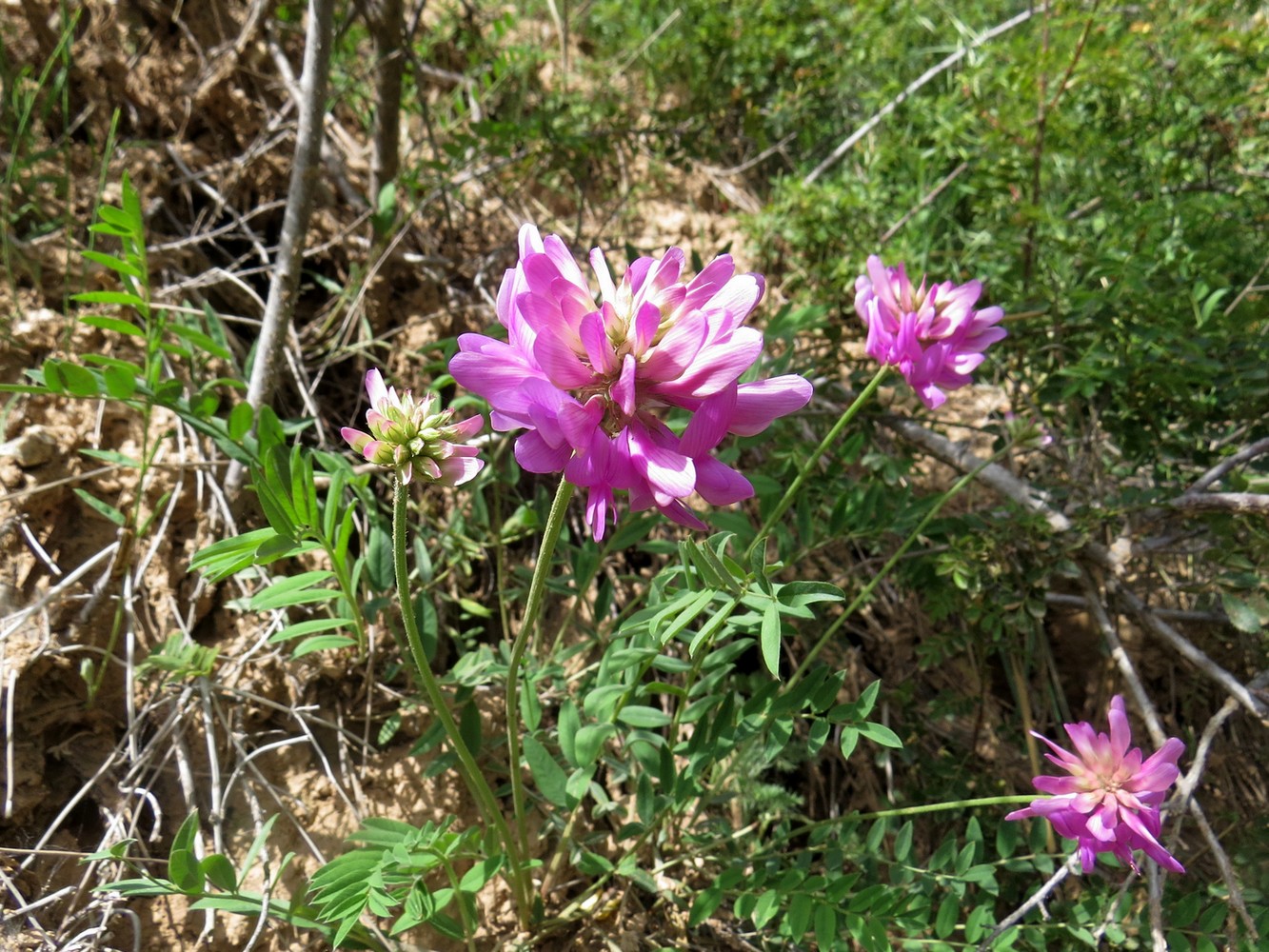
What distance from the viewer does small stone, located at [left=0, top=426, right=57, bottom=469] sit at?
190 centimetres

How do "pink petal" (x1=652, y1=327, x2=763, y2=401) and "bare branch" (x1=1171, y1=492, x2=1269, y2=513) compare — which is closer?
"pink petal" (x1=652, y1=327, x2=763, y2=401)

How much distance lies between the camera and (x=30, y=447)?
6.32 feet

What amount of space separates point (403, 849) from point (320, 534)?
0.57 m

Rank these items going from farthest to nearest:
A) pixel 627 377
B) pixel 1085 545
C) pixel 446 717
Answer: pixel 1085 545 → pixel 446 717 → pixel 627 377

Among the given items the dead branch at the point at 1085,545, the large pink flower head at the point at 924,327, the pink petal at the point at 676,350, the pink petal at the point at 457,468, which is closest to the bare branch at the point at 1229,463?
the dead branch at the point at 1085,545

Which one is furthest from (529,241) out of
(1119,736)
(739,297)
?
(1119,736)

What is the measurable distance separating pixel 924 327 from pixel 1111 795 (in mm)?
917

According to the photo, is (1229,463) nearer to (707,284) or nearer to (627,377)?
(707,284)

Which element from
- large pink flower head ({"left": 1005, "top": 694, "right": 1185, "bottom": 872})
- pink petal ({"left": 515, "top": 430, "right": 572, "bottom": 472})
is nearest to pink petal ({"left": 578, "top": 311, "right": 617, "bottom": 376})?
pink petal ({"left": 515, "top": 430, "right": 572, "bottom": 472})

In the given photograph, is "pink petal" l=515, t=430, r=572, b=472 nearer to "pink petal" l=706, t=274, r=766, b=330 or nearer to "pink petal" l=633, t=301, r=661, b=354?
"pink petal" l=633, t=301, r=661, b=354

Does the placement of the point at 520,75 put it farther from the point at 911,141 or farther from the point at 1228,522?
the point at 1228,522

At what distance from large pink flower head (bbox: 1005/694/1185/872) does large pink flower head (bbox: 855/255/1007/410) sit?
0.69 meters

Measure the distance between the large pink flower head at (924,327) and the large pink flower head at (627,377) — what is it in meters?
0.60

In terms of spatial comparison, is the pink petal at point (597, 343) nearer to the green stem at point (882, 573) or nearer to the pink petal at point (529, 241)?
the pink petal at point (529, 241)
